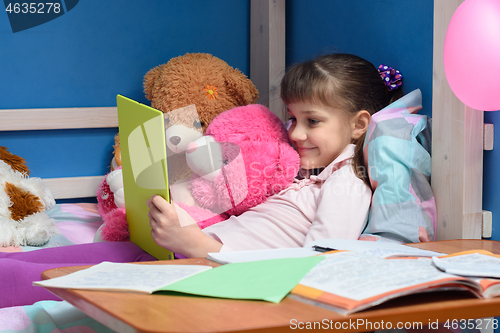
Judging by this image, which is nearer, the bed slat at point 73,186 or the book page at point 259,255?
the book page at point 259,255

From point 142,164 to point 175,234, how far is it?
0.16m

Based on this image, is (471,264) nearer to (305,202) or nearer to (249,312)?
(249,312)

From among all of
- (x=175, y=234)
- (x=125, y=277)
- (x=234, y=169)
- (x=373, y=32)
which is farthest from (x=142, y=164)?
(x=373, y=32)

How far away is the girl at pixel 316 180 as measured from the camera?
951mm

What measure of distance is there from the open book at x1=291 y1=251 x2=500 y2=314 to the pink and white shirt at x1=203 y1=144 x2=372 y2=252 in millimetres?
398

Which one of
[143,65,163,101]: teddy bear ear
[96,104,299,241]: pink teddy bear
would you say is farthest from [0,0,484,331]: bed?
[96,104,299,241]: pink teddy bear

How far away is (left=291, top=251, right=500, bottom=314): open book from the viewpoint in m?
0.44

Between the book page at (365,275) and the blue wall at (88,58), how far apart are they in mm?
1307

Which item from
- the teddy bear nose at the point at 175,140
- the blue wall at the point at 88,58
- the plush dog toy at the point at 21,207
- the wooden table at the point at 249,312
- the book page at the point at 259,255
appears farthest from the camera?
the blue wall at the point at 88,58

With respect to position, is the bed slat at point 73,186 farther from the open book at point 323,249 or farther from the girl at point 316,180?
the open book at point 323,249

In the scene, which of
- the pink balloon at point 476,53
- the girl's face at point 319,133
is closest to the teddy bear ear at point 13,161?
the girl's face at point 319,133

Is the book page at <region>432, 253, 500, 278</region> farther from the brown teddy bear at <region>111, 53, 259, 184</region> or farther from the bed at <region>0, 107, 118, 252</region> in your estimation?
the bed at <region>0, 107, 118, 252</region>

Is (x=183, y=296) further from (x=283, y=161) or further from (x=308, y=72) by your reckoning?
(x=308, y=72)

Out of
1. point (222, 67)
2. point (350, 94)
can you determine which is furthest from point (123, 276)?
point (222, 67)
